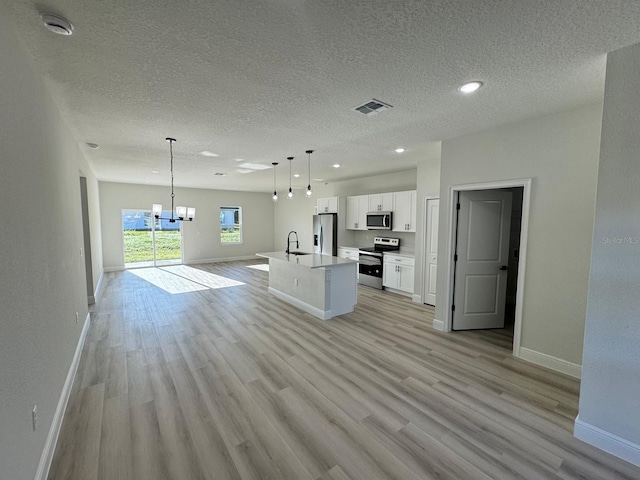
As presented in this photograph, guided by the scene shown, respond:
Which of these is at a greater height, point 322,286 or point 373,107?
point 373,107

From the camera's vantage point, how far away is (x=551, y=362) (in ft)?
9.78

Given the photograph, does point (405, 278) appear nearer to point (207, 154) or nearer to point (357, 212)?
point (357, 212)

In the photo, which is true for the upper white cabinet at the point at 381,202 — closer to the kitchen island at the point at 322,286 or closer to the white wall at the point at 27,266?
the kitchen island at the point at 322,286

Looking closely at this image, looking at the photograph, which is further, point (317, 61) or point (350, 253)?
point (350, 253)

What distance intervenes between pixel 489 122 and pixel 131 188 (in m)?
9.52

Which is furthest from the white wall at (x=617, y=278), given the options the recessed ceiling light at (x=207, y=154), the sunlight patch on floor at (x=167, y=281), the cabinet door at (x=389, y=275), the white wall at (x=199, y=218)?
the white wall at (x=199, y=218)

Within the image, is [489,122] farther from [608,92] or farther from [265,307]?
[265,307]

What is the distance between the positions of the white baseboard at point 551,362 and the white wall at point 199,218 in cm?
940

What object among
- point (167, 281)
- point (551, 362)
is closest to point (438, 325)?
point (551, 362)

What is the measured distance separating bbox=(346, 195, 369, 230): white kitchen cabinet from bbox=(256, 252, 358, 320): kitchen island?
217 cm

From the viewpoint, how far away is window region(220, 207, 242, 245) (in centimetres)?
1030

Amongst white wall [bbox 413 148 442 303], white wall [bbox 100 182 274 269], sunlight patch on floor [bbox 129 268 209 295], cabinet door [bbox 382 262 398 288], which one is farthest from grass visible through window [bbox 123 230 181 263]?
white wall [bbox 413 148 442 303]

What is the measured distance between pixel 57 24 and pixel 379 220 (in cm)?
567

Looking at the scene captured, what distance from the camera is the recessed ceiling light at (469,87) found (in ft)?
7.47
